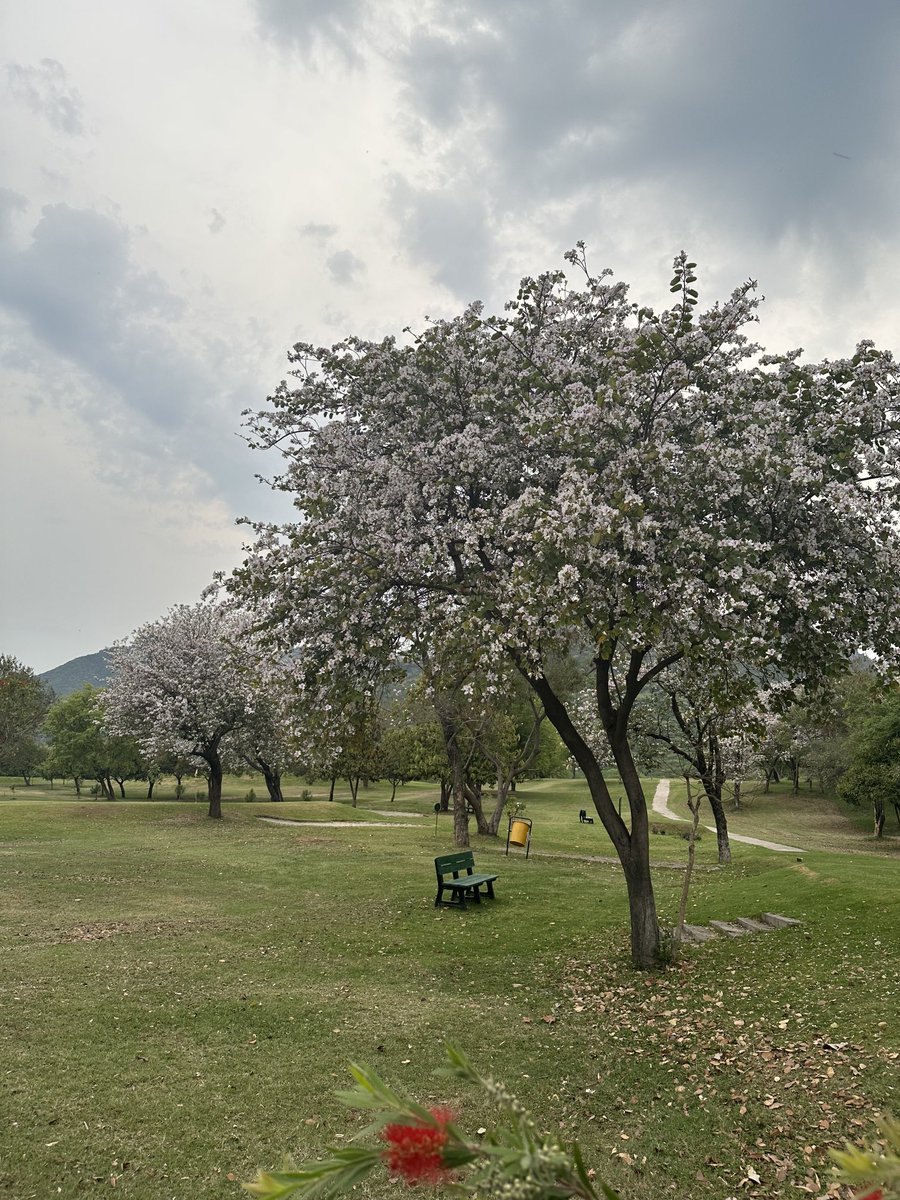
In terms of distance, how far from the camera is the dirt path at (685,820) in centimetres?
4005


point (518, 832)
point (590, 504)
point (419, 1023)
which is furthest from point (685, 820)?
point (590, 504)

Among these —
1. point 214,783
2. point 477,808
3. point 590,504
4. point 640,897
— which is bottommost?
point 477,808

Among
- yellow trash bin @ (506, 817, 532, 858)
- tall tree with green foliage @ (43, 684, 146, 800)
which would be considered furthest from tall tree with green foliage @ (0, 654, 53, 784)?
yellow trash bin @ (506, 817, 532, 858)

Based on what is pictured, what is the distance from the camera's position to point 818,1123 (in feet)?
24.6

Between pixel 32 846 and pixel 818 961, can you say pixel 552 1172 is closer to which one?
pixel 818 961

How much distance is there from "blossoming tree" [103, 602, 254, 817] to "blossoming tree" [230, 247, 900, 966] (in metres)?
27.6

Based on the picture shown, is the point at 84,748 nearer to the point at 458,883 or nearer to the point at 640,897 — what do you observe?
the point at 458,883

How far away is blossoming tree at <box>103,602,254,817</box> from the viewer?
40000 mm

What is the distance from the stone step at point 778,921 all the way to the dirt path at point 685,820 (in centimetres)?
2007

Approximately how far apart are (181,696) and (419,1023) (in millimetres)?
32494

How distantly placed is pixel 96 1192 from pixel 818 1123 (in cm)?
681

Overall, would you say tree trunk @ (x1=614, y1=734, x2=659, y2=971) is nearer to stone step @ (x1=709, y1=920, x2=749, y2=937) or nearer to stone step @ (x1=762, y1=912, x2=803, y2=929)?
stone step @ (x1=709, y1=920, x2=749, y2=937)

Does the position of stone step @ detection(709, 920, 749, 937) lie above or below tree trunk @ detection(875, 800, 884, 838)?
above

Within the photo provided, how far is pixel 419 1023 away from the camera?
35.7 feet
